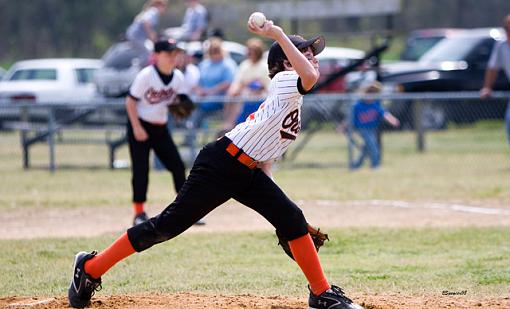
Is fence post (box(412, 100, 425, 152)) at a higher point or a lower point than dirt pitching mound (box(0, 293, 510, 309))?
lower

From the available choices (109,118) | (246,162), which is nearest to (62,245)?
(246,162)

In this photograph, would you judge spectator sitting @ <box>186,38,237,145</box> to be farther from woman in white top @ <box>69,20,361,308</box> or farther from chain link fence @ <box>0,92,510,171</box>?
woman in white top @ <box>69,20,361,308</box>

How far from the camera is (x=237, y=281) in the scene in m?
6.98

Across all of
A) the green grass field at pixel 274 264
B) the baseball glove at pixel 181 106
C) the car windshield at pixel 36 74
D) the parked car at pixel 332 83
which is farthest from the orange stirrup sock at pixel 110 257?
the car windshield at pixel 36 74

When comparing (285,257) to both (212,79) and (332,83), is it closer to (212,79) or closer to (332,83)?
(212,79)

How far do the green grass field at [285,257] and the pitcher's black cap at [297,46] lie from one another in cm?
175

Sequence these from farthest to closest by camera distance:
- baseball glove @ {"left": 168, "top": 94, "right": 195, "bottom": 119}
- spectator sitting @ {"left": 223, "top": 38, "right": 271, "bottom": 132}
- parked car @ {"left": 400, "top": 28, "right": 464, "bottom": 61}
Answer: parked car @ {"left": 400, "top": 28, "right": 464, "bottom": 61}, spectator sitting @ {"left": 223, "top": 38, "right": 271, "bottom": 132}, baseball glove @ {"left": 168, "top": 94, "right": 195, "bottom": 119}

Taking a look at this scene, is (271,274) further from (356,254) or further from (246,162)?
(246,162)

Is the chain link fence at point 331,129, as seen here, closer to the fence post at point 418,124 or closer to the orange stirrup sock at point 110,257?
the fence post at point 418,124

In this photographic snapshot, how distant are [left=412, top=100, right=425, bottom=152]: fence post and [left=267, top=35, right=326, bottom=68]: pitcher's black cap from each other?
11.7 m

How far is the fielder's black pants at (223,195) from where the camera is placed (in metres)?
5.61

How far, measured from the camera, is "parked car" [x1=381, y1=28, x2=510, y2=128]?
18594 mm

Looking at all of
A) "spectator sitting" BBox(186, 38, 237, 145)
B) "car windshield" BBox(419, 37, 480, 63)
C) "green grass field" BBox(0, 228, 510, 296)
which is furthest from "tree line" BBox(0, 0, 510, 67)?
"green grass field" BBox(0, 228, 510, 296)

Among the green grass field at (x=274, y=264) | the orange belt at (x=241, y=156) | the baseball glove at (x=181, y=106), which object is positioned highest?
the orange belt at (x=241, y=156)
